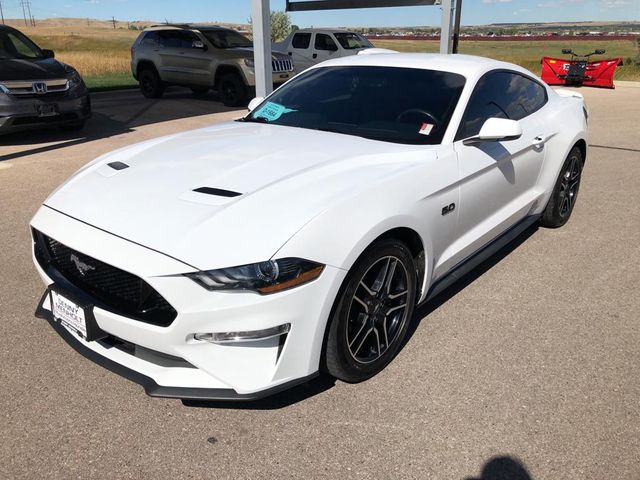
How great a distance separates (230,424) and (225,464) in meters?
0.26

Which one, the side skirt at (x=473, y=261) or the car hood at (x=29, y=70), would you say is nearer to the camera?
the side skirt at (x=473, y=261)

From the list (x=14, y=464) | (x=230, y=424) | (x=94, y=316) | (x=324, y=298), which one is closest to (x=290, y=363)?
(x=324, y=298)

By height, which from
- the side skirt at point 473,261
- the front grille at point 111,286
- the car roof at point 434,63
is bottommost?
the side skirt at point 473,261

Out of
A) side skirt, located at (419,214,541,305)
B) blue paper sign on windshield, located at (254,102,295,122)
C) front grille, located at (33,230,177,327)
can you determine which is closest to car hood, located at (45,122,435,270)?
front grille, located at (33,230,177,327)

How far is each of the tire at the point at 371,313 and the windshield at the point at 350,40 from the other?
48.5ft

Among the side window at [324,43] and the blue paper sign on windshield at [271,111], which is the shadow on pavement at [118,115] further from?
the blue paper sign on windshield at [271,111]

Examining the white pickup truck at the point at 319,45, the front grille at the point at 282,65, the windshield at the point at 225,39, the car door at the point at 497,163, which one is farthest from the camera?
the white pickup truck at the point at 319,45

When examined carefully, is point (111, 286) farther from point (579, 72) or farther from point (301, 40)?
point (579, 72)

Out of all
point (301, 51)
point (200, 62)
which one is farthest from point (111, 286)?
point (301, 51)

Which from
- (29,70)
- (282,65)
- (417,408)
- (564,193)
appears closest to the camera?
(417,408)

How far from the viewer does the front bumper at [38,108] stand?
311 inches

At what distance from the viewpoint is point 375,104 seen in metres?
3.65

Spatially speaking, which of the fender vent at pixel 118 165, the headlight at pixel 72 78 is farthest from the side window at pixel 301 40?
the fender vent at pixel 118 165

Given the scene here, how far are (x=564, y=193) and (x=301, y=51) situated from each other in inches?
519
